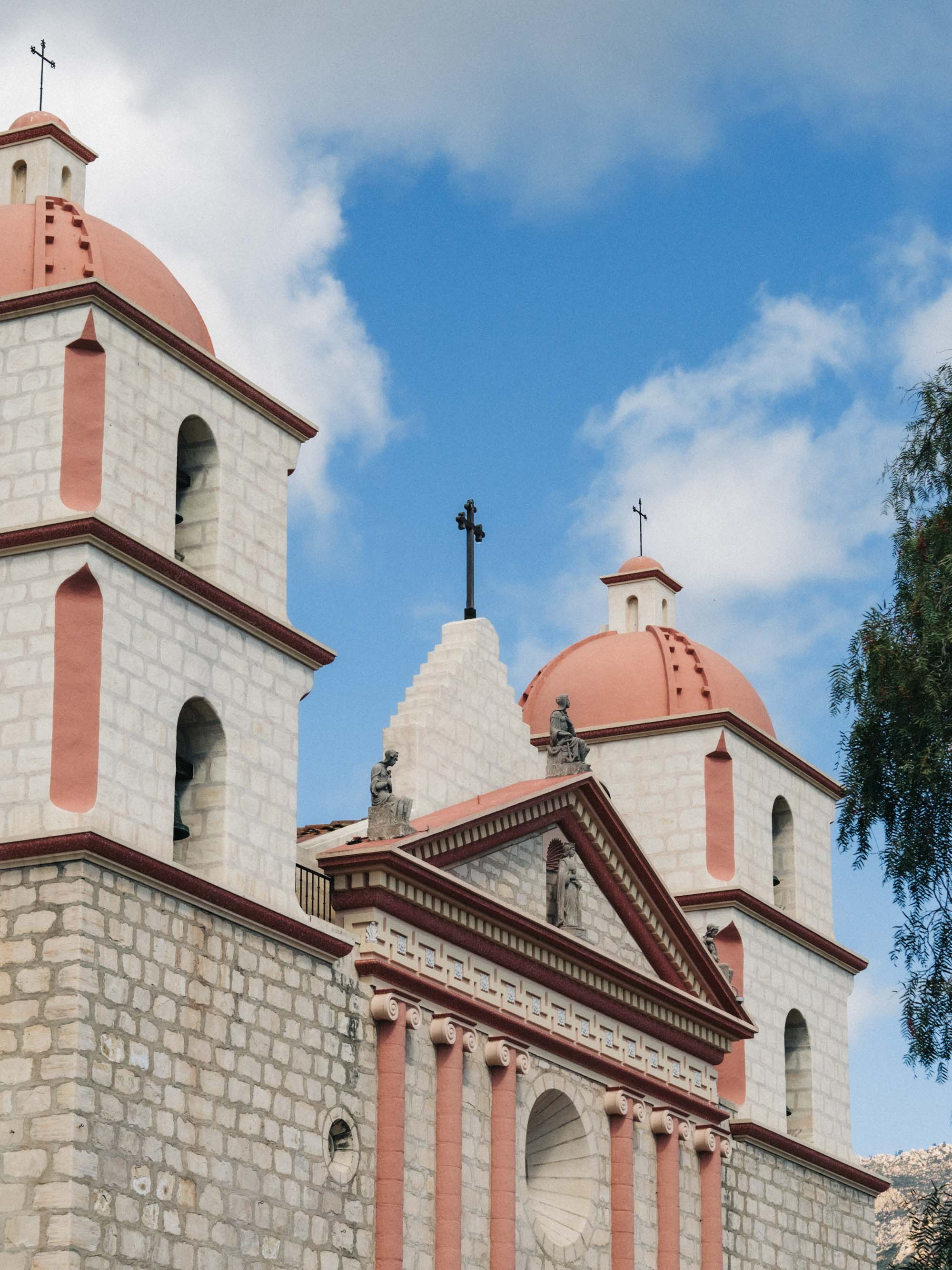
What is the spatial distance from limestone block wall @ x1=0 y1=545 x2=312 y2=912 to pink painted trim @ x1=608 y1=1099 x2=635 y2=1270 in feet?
22.1

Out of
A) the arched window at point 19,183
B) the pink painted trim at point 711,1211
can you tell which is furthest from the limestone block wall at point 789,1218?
the arched window at point 19,183

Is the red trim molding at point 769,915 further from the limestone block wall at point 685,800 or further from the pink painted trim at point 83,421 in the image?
the pink painted trim at point 83,421

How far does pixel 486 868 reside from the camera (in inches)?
1082

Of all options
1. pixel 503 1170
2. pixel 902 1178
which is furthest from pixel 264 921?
pixel 902 1178

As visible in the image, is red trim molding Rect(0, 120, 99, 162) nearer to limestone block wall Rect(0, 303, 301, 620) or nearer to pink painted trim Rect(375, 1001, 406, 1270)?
limestone block wall Rect(0, 303, 301, 620)

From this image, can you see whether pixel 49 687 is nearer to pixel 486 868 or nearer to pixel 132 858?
pixel 132 858

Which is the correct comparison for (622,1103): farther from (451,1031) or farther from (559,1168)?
(451,1031)

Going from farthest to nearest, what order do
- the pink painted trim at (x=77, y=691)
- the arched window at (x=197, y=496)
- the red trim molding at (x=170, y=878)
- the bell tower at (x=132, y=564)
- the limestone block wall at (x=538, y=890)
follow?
the limestone block wall at (x=538, y=890)
the arched window at (x=197, y=496)
the bell tower at (x=132, y=564)
the pink painted trim at (x=77, y=691)
the red trim molding at (x=170, y=878)

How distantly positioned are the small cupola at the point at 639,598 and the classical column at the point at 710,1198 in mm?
8471

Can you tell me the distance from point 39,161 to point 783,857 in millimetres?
15835

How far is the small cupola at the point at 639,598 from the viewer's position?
120ft

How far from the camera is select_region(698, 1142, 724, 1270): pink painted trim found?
30297mm

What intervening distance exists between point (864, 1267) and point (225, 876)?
16.1 metres

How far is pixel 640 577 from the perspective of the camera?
36594mm
